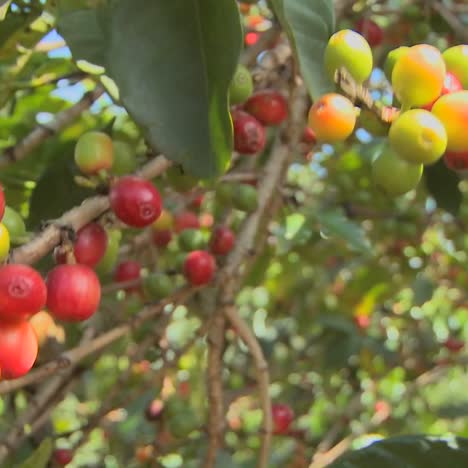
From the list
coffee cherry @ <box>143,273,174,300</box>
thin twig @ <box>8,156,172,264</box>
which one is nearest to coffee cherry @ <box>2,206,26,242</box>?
thin twig @ <box>8,156,172,264</box>

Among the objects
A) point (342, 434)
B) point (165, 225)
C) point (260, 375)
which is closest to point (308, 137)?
point (165, 225)

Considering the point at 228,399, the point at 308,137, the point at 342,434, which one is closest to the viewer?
the point at 308,137

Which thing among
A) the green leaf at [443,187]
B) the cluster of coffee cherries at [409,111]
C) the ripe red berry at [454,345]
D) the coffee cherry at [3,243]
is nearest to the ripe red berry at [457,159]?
the cluster of coffee cherries at [409,111]

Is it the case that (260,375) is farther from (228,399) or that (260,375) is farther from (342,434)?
(342,434)

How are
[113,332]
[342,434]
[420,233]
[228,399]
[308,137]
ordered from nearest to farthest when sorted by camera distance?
1. [113,332]
2. [308,137]
3. [228,399]
4. [420,233]
5. [342,434]

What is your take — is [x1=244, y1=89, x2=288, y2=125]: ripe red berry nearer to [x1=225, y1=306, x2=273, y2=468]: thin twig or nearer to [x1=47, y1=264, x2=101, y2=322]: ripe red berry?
[x1=225, y1=306, x2=273, y2=468]: thin twig

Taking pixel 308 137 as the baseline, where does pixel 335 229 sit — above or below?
below

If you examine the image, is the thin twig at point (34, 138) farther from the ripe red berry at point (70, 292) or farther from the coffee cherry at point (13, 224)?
the ripe red berry at point (70, 292)
